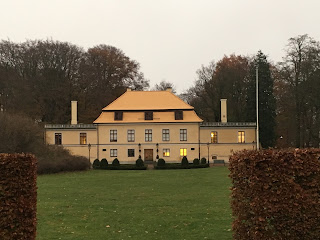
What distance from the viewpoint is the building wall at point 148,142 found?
46094mm

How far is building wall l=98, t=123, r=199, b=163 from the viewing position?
151ft

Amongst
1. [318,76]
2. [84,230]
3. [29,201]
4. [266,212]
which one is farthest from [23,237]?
[318,76]

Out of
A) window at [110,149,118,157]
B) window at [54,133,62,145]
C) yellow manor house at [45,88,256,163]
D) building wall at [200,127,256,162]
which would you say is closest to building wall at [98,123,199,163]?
yellow manor house at [45,88,256,163]

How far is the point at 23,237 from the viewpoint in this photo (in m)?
7.10

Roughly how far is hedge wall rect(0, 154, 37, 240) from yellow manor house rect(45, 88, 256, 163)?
38766 mm

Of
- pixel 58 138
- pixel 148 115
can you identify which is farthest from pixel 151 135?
pixel 58 138

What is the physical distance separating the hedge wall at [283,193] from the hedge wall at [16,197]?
398cm

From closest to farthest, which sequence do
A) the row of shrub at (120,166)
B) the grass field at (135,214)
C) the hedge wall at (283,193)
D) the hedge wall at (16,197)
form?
the hedge wall at (283,193) → the hedge wall at (16,197) → the grass field at (135,214) → the row of shrub at (120,166)

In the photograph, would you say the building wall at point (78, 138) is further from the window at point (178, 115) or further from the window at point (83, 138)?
the window at point (178, 115)

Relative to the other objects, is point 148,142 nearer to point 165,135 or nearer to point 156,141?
point 156,141

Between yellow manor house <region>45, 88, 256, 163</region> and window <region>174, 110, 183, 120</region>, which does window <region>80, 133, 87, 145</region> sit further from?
window <region>174, 110, 183, 120</region>

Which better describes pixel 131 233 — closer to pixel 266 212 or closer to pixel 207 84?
pixel 266 212

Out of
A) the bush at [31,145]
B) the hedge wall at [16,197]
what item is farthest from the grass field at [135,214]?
the bush at [31,145]

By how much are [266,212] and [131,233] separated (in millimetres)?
4109
